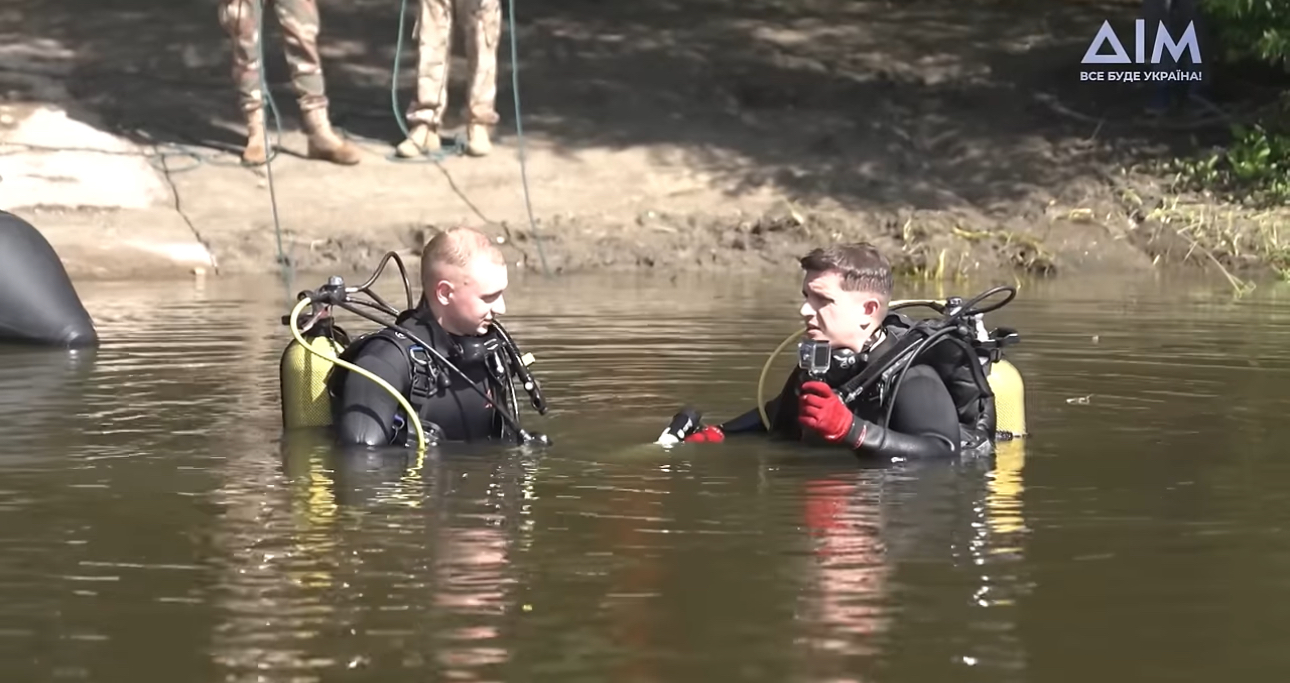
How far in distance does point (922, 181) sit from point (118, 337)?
8122 millimetres

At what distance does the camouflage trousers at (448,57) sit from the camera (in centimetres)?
1875

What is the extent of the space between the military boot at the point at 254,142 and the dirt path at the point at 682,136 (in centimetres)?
18

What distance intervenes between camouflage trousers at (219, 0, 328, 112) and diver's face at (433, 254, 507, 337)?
33.5 feet

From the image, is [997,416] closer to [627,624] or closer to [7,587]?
[627,624]

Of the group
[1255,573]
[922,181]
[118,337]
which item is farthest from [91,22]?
[1255,573]

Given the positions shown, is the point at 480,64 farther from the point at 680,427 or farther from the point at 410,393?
the point at 410,393

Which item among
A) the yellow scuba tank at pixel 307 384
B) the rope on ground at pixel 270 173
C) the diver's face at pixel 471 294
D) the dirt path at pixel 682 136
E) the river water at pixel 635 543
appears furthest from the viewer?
the dirt path at pixel 682 136

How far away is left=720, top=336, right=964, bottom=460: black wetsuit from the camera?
25.9 ft

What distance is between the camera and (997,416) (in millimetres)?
8570

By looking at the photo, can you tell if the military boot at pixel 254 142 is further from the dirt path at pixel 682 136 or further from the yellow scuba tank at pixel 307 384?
the yellow scuba tank at pixel 307 384

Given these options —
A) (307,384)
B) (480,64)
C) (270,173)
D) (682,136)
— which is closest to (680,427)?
(307,384)

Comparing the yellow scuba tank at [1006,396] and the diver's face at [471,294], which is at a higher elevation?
the diver's face at [471,294]

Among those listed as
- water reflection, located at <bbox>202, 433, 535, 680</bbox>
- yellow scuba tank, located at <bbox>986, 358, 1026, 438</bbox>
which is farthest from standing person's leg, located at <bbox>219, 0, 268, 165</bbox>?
water reflection, located at <bbox>202, 433, 535, 680</bbox>

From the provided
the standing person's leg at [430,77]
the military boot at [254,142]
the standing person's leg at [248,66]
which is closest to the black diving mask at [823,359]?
the standing person's leg at [248,66]
